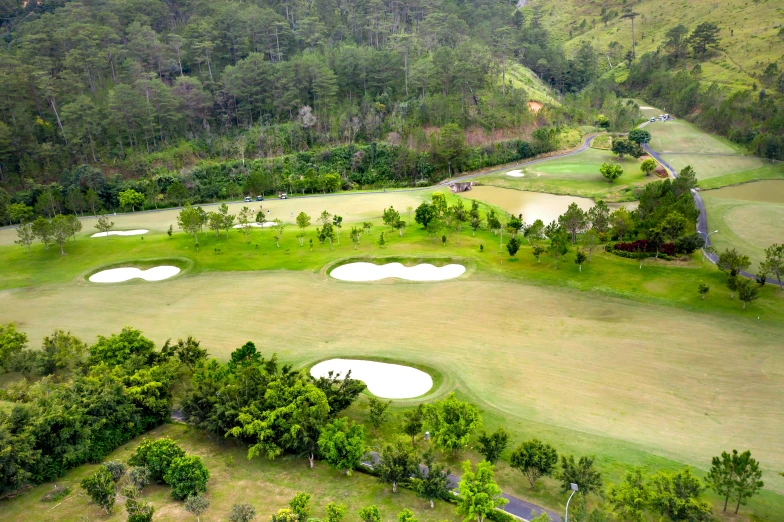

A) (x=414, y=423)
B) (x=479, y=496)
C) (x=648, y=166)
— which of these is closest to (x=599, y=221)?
(x=648, y=166)

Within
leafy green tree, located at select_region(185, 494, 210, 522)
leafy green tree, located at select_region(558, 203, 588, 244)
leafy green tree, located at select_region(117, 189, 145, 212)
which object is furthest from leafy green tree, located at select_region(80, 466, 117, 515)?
leafy green tree, located at select_region(117, 189, 145, 212)

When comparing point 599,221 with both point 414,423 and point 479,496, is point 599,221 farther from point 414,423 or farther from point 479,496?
point 479,496

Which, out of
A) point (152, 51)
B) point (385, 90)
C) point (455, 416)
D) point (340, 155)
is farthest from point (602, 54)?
point (455, 416)

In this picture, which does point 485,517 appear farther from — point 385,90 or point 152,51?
point 152,51

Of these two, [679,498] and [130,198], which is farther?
[130,198]

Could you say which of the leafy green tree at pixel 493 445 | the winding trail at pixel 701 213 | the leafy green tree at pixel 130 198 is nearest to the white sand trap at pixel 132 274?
the leafy green tree at pixel 130 198
